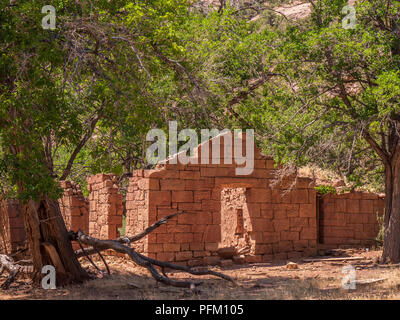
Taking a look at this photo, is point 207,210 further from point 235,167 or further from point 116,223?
point 116,223

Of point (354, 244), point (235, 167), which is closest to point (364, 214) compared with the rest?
point (354, 244)

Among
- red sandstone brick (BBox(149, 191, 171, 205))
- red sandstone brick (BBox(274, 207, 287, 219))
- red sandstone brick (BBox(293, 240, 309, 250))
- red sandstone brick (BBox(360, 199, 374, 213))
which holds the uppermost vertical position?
red sandstone brick (BBox(149, 191, 171, 205))

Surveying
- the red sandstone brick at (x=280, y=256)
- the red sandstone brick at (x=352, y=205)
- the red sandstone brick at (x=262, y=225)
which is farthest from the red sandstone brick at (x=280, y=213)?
the red sandstone brick at (x=352, y=205)

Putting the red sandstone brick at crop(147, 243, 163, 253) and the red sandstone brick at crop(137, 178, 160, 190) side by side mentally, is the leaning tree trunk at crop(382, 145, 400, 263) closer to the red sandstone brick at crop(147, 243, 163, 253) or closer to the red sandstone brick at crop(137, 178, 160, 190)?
the red sandstone brick at crop(147, 243, 163, 253)

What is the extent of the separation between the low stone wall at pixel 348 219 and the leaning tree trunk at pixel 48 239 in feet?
31.3

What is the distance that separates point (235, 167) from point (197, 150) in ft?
4.08

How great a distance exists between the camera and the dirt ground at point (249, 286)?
1008 cm

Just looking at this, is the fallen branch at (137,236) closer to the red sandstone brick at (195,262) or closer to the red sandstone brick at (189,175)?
the red sandstone brick at (189,175)

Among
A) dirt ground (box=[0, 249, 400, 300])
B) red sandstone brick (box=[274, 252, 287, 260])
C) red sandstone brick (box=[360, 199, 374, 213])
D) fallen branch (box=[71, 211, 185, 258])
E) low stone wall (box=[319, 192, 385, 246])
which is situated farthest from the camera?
red sandstone brick (box=[360, 199, 374, 213])

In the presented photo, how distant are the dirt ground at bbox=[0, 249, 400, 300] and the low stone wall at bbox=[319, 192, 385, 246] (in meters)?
3.65

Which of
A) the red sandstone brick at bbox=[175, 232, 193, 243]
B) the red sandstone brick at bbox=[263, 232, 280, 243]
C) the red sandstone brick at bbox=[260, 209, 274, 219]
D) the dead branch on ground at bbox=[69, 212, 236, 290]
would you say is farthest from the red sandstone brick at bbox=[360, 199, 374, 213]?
the dead branch on ground at bbox=[69, 212, 236, 290]

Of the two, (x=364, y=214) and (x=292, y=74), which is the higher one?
(x=292, y=74)

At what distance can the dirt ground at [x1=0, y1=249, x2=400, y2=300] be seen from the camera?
1008cm

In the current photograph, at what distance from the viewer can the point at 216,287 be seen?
11.2 meters
